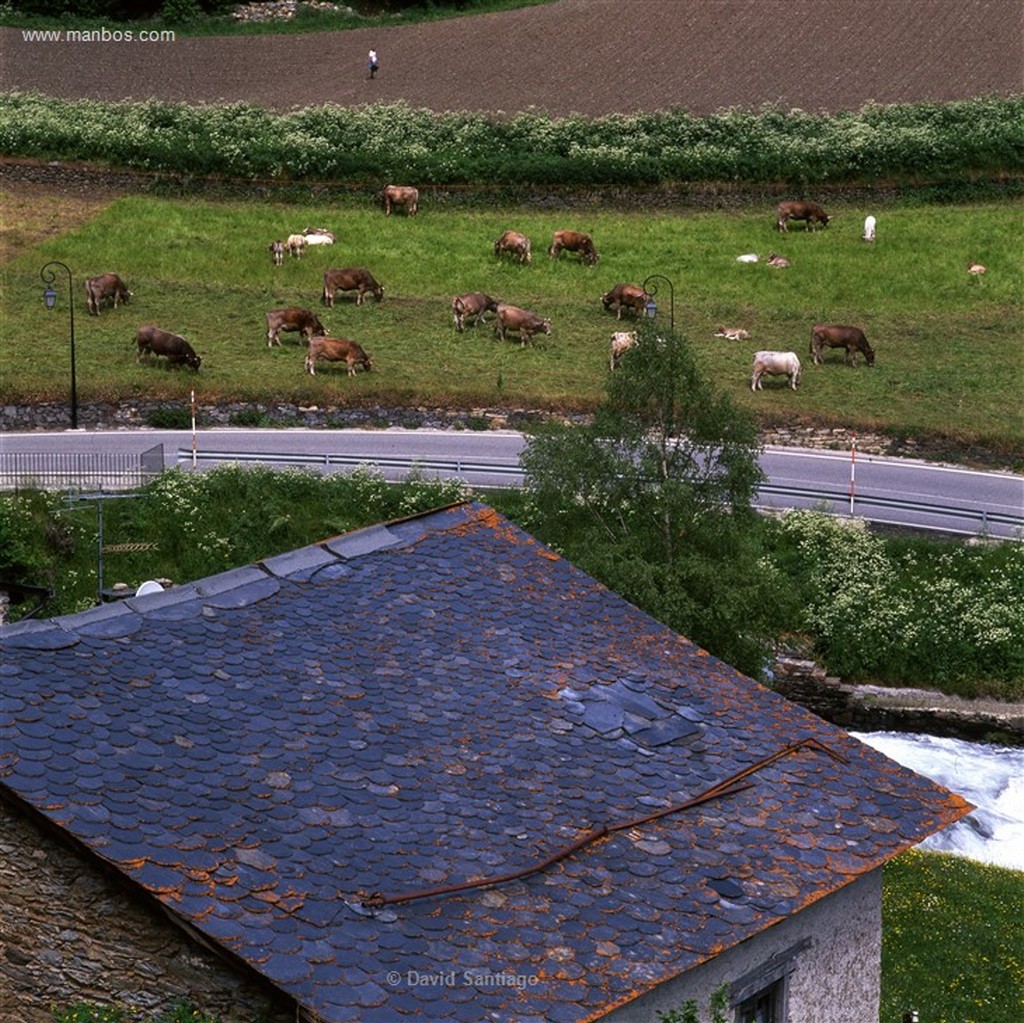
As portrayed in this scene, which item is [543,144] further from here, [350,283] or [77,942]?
[77,942]

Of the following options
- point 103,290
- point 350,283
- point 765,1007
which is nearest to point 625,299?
point 350,283

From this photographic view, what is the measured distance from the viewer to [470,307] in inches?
2020

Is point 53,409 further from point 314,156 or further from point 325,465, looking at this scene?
point 314,156

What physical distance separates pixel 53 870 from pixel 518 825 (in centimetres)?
326

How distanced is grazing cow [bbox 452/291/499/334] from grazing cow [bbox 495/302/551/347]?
0.63m

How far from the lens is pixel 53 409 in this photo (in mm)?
44938

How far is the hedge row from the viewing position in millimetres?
61719

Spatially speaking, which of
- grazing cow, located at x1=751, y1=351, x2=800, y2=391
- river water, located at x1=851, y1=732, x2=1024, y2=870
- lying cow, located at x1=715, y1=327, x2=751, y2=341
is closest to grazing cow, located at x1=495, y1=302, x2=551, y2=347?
lying cow, located at x1=715, y1=327, x2=751, y2=341

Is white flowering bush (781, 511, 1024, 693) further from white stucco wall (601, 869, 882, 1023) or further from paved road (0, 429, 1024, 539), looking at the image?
white stucco wall (601, 869, 882, 1023)

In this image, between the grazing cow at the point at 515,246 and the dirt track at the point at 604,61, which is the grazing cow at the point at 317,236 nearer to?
the grazing cow at the point at 515,246

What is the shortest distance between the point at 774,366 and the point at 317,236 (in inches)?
644

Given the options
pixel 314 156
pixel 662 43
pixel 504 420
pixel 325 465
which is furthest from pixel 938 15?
pixel 325 465

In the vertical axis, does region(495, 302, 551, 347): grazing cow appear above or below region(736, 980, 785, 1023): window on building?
above

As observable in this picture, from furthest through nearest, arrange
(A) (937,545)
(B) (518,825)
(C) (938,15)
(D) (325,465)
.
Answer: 1. (C) (938,15)
2. (D) (325,465)
3. (A) (937,545)
4. (B) (518,825)
